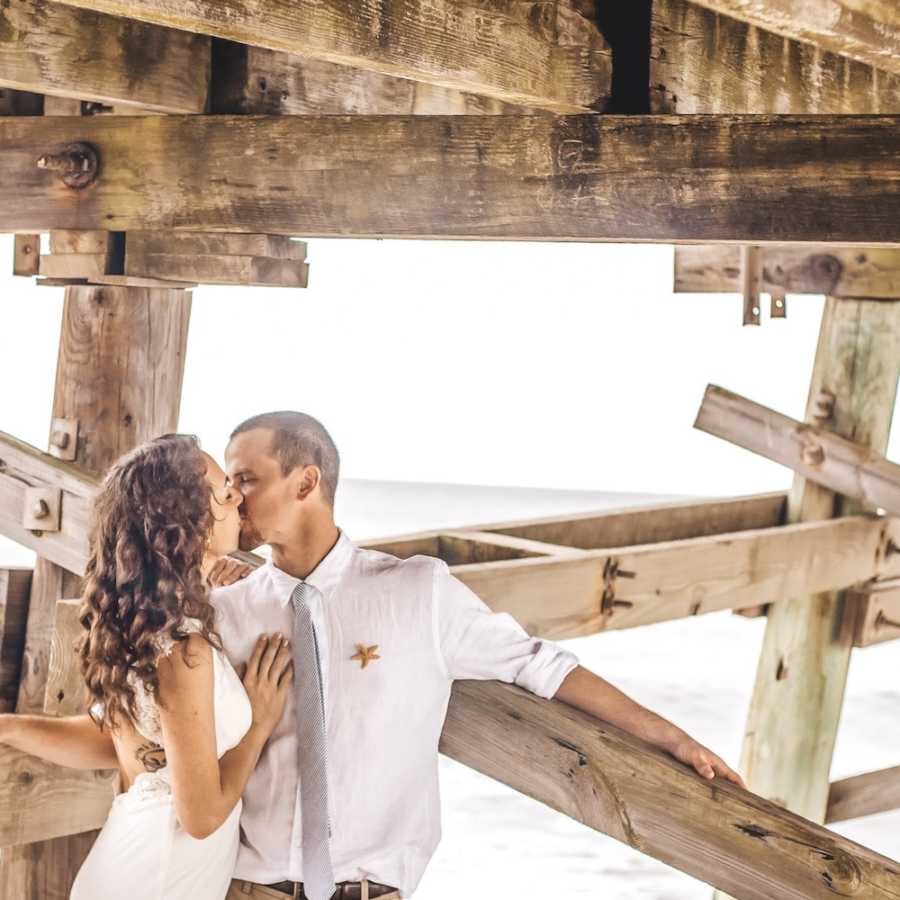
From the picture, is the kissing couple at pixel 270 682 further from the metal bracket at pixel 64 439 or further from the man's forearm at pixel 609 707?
the metal bracket at pixel 64 439

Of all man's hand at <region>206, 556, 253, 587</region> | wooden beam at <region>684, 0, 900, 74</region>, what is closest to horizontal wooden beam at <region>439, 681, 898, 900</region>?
man's hand at <region>206, 556, 253, 587</region>

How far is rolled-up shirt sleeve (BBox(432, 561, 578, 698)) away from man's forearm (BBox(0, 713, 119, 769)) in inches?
23.1

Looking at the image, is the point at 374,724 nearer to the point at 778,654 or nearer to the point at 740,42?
the point at 740,42

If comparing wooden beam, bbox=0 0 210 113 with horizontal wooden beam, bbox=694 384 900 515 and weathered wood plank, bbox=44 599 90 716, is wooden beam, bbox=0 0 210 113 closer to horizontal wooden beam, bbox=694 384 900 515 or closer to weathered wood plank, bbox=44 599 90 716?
weathered wood plank, bbox=44 599 90 716

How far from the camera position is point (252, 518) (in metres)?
2.35

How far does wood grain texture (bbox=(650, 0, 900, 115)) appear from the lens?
3.05 m

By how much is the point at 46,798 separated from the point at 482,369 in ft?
84.3

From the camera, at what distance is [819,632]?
244 inches

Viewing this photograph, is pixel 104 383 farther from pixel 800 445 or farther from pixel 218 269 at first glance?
pixel 800 445

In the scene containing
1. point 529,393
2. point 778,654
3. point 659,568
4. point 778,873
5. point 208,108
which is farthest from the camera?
point 529,393

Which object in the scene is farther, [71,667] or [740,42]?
[740,42]

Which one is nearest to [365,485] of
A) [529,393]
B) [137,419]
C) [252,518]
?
[529,393]

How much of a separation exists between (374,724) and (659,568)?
2.63 m

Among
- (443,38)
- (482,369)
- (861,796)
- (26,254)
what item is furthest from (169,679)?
(482,369)
